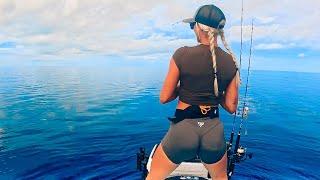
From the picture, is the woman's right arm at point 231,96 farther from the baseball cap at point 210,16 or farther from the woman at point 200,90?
the baseball cap at point 210,16

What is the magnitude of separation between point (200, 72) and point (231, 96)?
0.67 m

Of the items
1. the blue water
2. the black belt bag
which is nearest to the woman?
the black belt bag

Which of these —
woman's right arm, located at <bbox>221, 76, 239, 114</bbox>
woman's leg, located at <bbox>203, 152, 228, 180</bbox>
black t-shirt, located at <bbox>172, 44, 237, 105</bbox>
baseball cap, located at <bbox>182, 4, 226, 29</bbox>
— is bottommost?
woman's leg, located at <bbox>203, 152, 228, 180</bbox>

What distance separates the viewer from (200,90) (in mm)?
4363

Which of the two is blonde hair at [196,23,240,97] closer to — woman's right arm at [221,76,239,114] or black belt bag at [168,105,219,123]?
woman's right arm at [221,76,239,114]

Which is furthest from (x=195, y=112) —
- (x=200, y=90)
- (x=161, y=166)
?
(x=161, y=166)

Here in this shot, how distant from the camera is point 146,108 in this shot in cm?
3177

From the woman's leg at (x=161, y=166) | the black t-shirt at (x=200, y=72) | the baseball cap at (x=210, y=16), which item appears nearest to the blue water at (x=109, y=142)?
the woman's leg at (x=161, y=166)

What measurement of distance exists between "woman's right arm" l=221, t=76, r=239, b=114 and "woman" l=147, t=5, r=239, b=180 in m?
0.03

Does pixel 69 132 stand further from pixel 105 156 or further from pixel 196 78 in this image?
pixel 196 78

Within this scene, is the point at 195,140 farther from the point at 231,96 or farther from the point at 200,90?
the point at 231,96

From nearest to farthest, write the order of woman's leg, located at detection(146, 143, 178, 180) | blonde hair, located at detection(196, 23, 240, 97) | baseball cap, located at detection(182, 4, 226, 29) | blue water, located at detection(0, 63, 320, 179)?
blonde hair, located at detection(196, 23, 240, 97) → baseball cap, located at detection(182, 4, 226, 29) → woman's leg, located at detection(146, 143, 178, 180) → blue water, located at detection(0, 63, 320, 179)

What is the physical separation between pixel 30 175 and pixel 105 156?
3.05 metres

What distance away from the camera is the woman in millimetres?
4273
